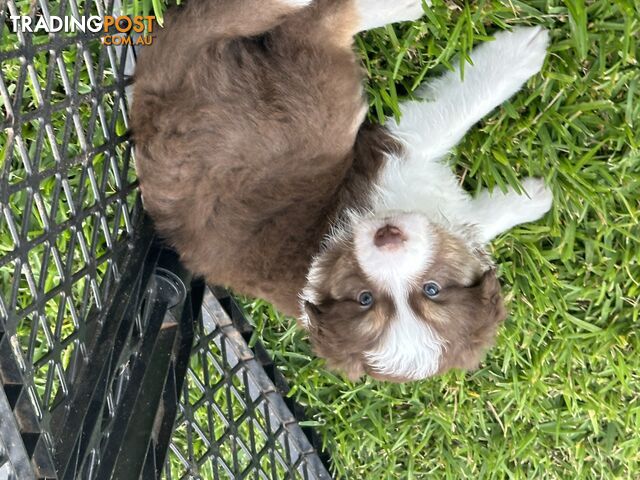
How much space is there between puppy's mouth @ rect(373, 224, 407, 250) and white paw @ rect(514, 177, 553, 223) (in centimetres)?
74

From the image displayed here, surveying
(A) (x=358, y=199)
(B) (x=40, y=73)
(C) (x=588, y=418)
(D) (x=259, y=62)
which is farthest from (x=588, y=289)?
(B) (x=40, y=73)

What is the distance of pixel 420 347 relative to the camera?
2.67 m

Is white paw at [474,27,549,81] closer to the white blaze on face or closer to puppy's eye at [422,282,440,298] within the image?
the white blaze on face

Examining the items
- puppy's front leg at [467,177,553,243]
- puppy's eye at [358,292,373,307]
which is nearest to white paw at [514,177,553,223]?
puppy's front leg at [467,177,553,243]

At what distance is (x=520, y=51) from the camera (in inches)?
110

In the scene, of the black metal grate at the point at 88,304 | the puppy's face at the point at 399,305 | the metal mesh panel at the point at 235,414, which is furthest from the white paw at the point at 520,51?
the metal mesh panel at the point at 235,414

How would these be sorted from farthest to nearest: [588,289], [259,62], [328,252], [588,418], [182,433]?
[182,433] → [588,418] → [588,289] → [328,252] → [259,62]

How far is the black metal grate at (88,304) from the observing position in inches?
79.7

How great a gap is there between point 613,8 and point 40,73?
2458mm

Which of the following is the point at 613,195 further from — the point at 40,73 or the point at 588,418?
the point at 40,73

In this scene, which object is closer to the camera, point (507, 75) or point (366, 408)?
point (507, 75)

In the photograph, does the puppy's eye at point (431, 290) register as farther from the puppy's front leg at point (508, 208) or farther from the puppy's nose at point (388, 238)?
the puppy's front leg at point (508, 208)

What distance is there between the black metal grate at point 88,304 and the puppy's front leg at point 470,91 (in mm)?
1237

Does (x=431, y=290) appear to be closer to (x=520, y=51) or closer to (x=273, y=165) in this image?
(x=273, y=165)
